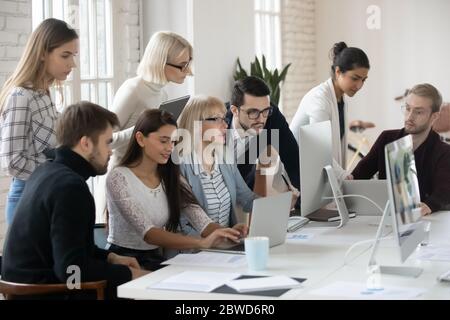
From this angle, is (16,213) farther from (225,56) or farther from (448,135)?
(448,135)

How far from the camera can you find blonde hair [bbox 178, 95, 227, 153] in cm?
328

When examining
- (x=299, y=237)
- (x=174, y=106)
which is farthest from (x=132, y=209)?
(x=299, y=237)

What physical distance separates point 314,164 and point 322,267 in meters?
0.78

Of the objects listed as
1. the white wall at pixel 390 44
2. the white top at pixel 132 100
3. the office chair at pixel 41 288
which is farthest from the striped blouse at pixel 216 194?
the white wall at pixel 390 44

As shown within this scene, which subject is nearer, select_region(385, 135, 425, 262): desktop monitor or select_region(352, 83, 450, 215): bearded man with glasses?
select_region(385, 135, 425, 262): desktop monitor

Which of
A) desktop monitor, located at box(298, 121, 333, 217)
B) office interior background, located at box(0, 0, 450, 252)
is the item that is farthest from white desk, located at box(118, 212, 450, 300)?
office interior background, located at box(0, 0, 450, 252)

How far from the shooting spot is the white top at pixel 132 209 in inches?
118

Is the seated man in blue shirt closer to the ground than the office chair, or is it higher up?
higher up

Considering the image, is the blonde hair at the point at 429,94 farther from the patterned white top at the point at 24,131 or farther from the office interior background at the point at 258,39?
the office interior background at the point at 258,39

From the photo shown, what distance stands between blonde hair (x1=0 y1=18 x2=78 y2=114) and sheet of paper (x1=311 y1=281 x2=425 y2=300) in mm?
1500

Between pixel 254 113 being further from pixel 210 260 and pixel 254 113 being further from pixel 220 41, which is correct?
pixel 220 41

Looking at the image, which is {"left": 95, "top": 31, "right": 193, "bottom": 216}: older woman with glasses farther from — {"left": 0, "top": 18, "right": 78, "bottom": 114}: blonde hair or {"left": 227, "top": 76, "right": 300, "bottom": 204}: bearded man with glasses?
{"left": 0, "top": 18, "right": 78, "bottom": 114}: blonde hair

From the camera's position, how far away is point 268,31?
747cm
